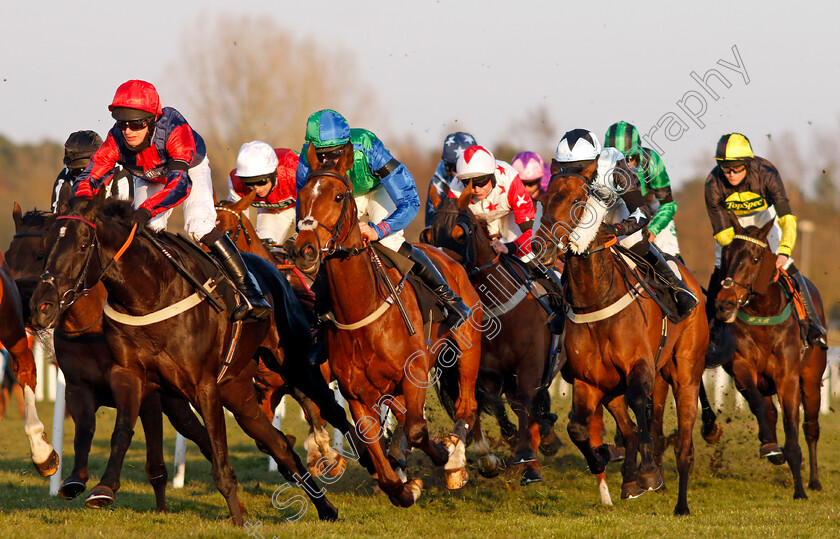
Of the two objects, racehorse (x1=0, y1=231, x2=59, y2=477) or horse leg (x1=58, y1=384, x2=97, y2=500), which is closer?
horse leg (x1=58, y1=384, x2=97, y2=500)

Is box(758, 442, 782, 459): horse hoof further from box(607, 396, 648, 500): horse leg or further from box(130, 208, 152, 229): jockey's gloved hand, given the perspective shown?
box(130, 208, 152, 229): jockey's gloved hand

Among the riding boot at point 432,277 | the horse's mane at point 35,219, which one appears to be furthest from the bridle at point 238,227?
the riding boot at point 432,277

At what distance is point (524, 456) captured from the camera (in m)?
6.59

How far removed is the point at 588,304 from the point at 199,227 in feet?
8.24

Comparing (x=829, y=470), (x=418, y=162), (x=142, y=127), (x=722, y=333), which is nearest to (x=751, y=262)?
(x=722, y=333)

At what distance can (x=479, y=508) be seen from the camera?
6895mm

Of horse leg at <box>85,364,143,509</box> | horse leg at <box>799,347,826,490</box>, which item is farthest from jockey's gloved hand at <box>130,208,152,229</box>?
horse leg at <box>799,347,826,490</box>

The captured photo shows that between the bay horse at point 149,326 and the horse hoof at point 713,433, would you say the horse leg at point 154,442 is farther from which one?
the horse hoof at point 713,433

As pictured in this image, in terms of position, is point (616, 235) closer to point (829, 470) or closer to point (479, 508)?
point (479, 508)

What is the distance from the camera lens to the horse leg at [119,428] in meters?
4.91

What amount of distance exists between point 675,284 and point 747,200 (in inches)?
65.4

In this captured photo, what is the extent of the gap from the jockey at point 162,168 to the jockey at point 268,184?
1838 mm

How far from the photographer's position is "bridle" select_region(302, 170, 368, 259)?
5.14 meters

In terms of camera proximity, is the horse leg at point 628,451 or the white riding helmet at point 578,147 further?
the white riding helmet at point 578,147
